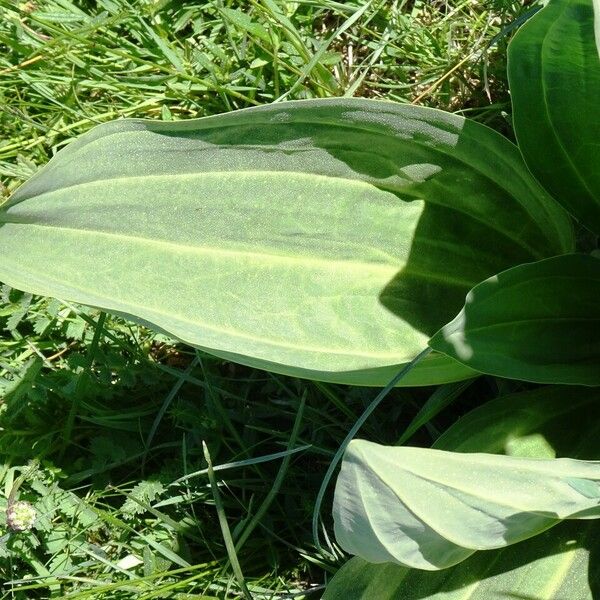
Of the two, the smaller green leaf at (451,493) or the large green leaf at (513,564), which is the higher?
the smaller green leaf at (451,493)

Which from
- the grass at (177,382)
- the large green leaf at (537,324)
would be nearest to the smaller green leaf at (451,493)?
the large green leaf at (537,324)

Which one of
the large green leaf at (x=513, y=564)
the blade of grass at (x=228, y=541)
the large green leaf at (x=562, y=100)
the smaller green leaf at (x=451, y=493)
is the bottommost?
the blade of grass at (x=228, y=541)

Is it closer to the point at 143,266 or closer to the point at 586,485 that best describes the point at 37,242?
the point at 143,266

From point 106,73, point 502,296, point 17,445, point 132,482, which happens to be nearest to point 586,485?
point 502,296

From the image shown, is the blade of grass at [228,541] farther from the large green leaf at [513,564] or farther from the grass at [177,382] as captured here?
the large green leaf at [513,564]

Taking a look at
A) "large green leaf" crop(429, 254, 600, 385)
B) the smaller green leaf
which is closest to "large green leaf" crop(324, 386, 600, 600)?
"large green leaf" crop(429, 254, 600, 385)

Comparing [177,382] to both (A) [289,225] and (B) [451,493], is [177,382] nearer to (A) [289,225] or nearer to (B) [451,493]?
(A) [289,225]
